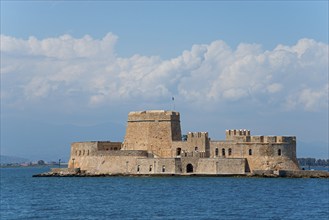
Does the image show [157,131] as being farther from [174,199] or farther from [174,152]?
[174,199]

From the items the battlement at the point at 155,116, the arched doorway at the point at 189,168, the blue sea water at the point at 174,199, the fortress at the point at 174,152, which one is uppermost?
the battlement at the point at 155,116

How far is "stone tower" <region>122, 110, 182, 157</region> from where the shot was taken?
237 ft

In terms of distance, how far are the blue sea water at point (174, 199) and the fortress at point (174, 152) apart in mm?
1692

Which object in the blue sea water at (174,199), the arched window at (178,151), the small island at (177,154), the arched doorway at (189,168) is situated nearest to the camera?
the blue sea water at (174,199)

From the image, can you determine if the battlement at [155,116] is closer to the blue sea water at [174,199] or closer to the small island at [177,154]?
the small island at [177,154]

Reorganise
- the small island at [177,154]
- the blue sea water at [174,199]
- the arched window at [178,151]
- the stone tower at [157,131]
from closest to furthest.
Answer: the blue sea water at [174,199]
the small island at [177,154]
the arched window at [178,151]
the stone tower at [157,131]

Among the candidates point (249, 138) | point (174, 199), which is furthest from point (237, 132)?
point (174, 199)

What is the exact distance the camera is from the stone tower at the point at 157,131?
72188mm

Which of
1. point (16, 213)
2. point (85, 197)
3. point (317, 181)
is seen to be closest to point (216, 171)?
point (317, 181)

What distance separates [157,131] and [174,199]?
2551 cm

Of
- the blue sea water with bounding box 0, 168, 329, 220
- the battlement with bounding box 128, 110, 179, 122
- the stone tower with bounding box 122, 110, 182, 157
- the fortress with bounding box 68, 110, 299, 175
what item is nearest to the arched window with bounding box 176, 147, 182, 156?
the fortress with bounding box 68, 110, 299, 175

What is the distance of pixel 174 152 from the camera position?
234 ft

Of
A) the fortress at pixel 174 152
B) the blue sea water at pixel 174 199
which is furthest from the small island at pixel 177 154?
the blue sea water at pixel 174 199

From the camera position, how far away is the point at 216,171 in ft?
217
